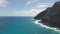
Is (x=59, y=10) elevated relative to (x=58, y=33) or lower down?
elevated

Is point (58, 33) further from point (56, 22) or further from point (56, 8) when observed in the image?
point (56, 8)

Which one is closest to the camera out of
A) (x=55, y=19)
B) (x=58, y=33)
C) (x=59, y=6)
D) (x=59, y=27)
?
(x=58, y=33)

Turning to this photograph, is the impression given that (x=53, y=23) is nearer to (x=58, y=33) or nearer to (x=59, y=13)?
(x=59, y=13)

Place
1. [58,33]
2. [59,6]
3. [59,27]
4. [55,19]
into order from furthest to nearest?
1. [59,6]
2. [55,19]
3. [59,27]
4. [58,33]

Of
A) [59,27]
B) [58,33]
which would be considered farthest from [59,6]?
[58,33]

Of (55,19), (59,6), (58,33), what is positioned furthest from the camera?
(59,6)

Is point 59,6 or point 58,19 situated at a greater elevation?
point 59,6

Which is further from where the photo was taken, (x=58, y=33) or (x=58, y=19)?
(x=58, y=19)

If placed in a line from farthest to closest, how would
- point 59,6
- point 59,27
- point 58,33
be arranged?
point 59,6
point 59,27
point 58,33

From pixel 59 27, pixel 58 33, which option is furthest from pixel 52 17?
pixel 58 33
